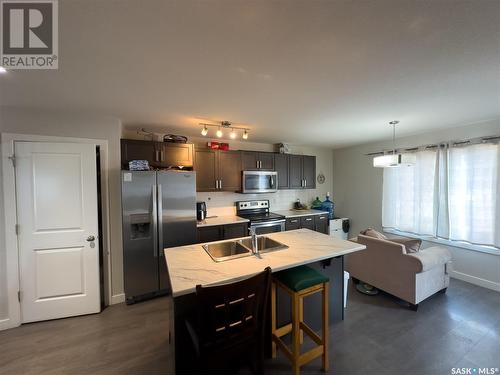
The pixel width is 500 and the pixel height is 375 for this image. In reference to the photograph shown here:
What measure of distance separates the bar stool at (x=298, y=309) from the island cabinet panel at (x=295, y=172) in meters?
2.87

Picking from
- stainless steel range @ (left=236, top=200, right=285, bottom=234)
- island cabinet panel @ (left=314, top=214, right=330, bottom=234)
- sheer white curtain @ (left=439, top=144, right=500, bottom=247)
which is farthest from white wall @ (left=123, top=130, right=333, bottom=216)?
sheer white curtain @ (left=439, top=144, right=500, bottom=247)

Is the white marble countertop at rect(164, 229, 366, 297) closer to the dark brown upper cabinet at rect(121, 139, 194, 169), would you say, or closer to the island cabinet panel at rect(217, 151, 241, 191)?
the dark brown upper cabinet at rect(121, 139, 194, 169)

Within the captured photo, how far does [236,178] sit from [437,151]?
334 cm

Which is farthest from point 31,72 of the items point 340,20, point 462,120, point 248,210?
point 462,120

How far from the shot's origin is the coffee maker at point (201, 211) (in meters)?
3.62

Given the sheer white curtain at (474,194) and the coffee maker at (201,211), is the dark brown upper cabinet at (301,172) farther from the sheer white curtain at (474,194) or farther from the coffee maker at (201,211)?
the sheer white curtain at (474,194)

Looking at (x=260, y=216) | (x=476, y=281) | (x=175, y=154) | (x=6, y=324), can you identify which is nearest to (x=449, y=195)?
(x=476, y=281)

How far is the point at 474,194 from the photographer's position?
119 inches

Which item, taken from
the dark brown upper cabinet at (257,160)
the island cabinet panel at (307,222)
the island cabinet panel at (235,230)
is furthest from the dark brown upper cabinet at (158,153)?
the island cabinet panel at (307,222)

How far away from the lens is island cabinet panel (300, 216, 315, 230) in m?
4.30

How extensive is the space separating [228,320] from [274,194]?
3528mm

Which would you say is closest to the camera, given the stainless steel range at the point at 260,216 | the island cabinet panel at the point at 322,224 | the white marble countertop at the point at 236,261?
the white marble countertop at the point at 236,261

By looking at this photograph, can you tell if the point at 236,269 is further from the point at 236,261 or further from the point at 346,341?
the point at 346,341

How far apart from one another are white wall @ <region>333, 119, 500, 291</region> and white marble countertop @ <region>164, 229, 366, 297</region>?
2554mm
